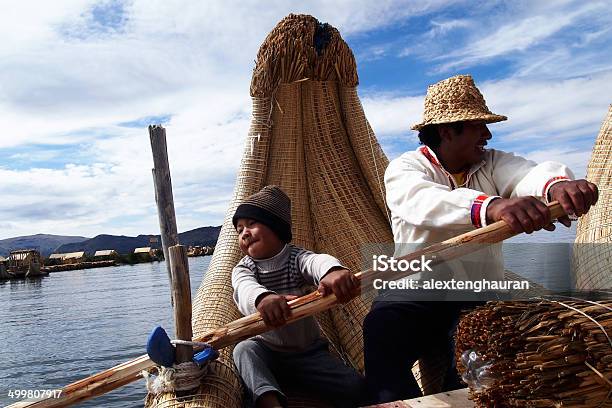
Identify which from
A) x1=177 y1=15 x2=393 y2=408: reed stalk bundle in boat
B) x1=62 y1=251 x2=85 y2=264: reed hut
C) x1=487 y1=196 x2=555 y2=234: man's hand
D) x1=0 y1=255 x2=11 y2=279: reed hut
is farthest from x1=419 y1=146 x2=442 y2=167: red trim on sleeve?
x1=62 y1=251 x2=85 y2=264: reed hut

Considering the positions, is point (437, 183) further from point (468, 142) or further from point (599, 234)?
point (599, 234)

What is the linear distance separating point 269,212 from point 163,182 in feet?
3.09

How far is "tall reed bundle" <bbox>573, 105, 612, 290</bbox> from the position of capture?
272 centimetres

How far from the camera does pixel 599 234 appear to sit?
108 inches

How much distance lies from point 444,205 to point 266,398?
964 mm

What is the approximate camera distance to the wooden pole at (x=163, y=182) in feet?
10.2

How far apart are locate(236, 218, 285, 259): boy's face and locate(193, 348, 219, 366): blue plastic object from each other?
454mm

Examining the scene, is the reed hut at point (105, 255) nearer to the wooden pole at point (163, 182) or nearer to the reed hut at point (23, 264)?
the reed hut at point (23, 264)

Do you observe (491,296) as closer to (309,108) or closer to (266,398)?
(266,398)

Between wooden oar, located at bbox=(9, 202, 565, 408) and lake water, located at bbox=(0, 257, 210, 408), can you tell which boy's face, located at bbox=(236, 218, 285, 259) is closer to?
wooden oar, located at bbox=(9, 202, 565, 408)

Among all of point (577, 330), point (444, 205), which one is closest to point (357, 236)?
point (444, 205)

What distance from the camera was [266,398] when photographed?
2.19m

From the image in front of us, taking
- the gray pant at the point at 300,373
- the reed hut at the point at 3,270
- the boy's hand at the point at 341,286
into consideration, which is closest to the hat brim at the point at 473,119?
the boy's hand at the point at 341,286

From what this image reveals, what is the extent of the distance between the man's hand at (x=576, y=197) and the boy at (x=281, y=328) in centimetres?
86
